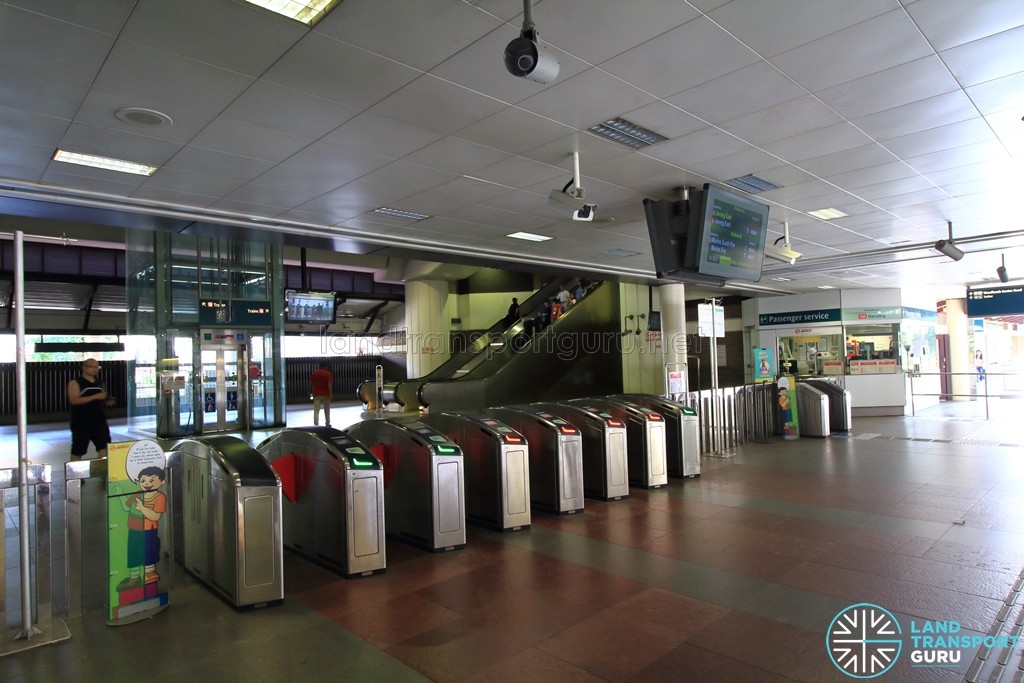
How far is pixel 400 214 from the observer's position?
280 inches

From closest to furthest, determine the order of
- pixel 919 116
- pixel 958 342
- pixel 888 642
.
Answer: pixel 888 642, pixel 919 116, pixel 958 342

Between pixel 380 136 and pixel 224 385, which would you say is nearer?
pixel 380 136

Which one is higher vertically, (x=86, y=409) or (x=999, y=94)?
(x=999, y=94)

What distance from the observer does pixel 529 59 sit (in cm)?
278

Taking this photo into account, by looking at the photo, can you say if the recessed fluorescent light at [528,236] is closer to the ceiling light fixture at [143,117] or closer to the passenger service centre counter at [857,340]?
the ceiling light fixture at [143,117]

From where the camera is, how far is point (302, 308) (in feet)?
36.7

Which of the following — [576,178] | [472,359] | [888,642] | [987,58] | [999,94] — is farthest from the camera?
[472,359]

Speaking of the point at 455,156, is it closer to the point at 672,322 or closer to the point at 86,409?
the point at 86,409

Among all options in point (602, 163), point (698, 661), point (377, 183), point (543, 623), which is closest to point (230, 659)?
point (543, 623)

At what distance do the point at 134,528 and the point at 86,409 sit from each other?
408 cm

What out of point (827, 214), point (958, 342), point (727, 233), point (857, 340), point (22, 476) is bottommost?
point (22, 476)

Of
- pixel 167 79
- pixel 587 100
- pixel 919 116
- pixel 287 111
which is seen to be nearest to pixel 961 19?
pixel 919 116

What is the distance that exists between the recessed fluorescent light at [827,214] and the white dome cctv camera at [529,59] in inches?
236

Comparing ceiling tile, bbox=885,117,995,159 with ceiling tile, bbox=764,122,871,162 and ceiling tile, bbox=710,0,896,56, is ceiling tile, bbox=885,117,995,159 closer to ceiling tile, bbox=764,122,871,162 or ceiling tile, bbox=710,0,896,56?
ceiling tile, bbox=764,122,871,162
